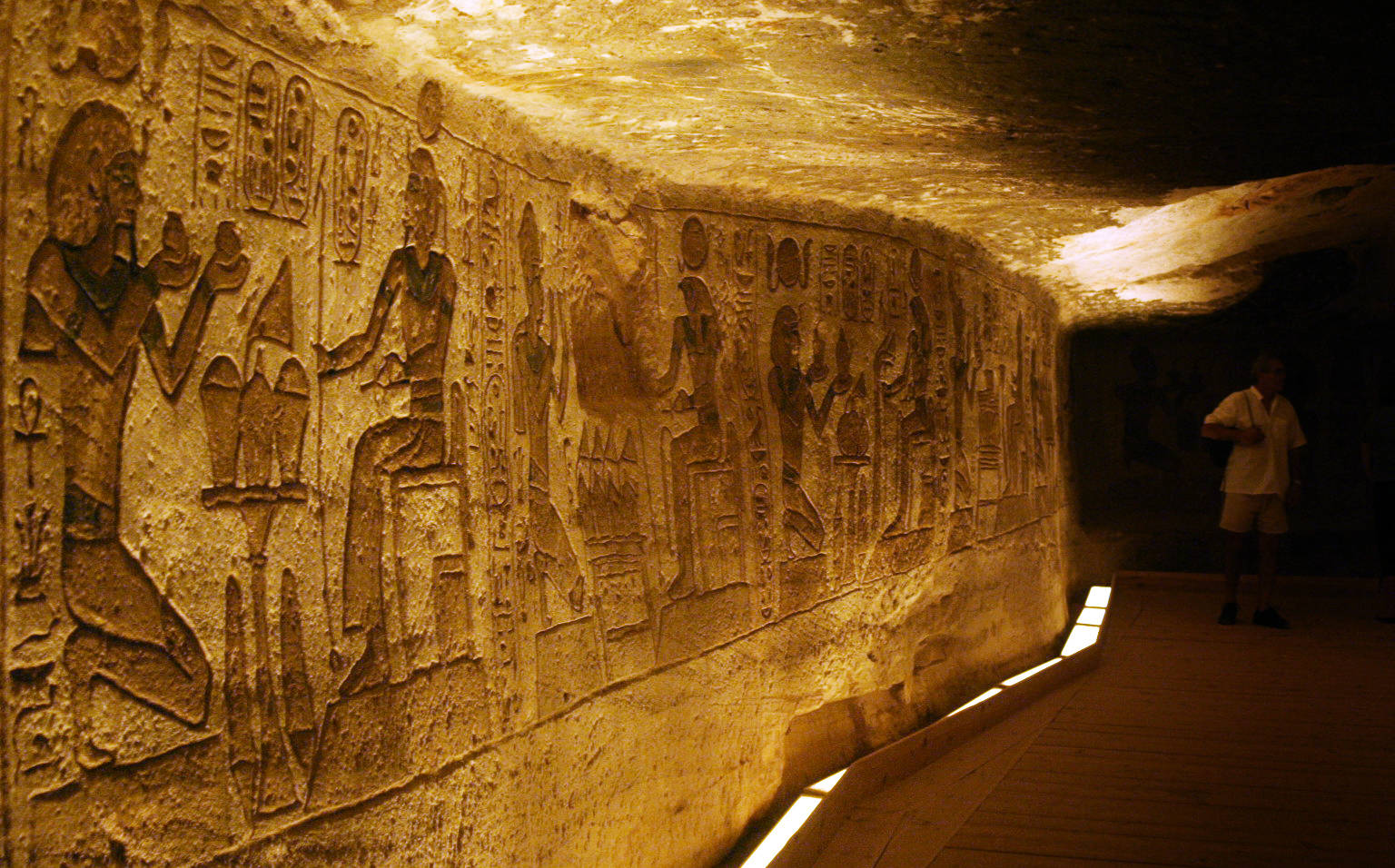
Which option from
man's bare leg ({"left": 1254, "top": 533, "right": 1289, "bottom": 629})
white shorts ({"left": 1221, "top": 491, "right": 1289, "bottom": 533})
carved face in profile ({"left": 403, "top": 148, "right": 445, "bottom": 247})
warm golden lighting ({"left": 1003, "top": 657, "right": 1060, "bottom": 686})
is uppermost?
carved face in profile ({"left": 403, "top": 148, "right": 445, "bottom": 247})

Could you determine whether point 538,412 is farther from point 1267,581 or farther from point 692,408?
point 1267,581

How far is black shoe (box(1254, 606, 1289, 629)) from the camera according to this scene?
6242 millimetres

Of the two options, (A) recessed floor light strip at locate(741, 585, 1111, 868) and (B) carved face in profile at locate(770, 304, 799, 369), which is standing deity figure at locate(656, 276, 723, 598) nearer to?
(B) carved face in profile at locate(770, 304, 799, 369)

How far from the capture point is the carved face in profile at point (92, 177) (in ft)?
4.75

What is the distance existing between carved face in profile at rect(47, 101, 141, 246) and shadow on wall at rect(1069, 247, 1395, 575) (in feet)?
22.4

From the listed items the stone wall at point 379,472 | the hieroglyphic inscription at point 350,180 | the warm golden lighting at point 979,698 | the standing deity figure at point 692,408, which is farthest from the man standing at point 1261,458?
the hieroglyphic inscription at point 350,180

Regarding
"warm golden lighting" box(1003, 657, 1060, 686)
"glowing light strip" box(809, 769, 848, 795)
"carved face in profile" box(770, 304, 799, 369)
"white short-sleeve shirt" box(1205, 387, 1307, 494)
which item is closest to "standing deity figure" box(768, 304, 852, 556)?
"carved face in profile" box(770, 304, 799, 369)

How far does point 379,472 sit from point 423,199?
529 mm

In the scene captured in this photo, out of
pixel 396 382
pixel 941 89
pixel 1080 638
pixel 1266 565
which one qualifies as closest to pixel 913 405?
pixel 941 89

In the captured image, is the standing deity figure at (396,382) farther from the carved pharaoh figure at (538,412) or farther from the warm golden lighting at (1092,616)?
the warm golden lighting at (1092,616)

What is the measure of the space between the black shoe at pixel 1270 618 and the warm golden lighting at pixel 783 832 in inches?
150

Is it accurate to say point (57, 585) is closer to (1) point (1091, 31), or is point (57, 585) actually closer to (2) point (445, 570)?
(2) point (445, 570)

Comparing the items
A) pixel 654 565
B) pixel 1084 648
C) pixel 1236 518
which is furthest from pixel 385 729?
pixel 1236 518

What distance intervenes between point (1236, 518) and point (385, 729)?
5.16 meters
